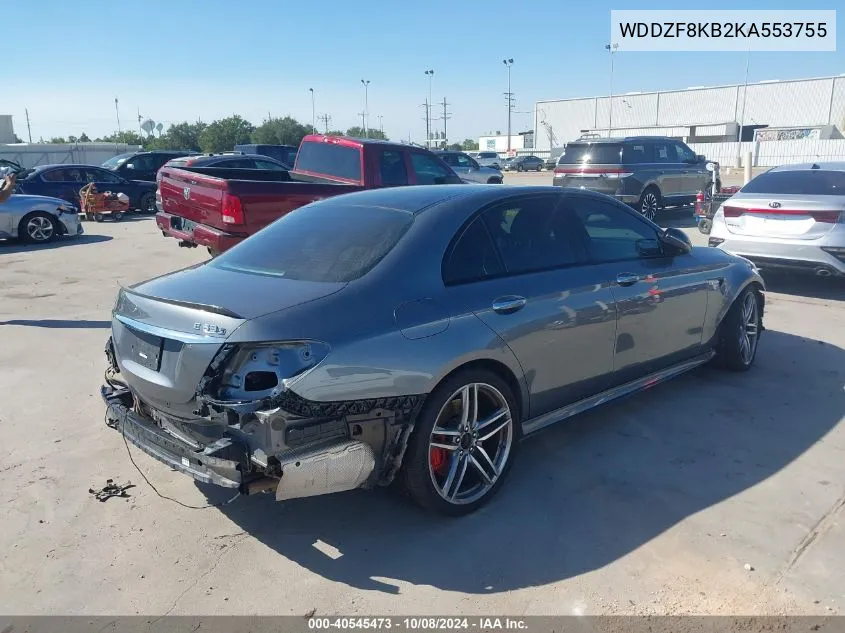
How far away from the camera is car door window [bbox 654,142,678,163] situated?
15.6 metres

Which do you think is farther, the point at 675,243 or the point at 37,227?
the point at 37,227

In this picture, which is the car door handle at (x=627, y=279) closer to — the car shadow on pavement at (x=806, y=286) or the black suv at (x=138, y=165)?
the car shadow on pavement at (x=806, y=286)

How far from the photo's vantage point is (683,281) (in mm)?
4887

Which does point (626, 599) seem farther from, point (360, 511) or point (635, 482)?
point (360, 511)

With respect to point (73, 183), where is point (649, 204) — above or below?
below

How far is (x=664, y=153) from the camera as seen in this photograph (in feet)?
52.0

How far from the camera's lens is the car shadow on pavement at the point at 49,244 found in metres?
13.1

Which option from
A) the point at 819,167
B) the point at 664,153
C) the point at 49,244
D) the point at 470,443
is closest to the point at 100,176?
the point at 49,244

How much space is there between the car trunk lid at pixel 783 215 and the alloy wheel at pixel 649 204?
21.2 ft

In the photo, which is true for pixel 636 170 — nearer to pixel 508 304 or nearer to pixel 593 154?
pixel 593 154

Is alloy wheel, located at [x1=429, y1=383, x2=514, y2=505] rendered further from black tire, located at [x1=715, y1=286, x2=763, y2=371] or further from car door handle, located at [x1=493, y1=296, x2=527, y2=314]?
black tire, located at [x1=715, y1=286, x2=763, y2=371]

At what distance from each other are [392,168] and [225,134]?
2716 inches

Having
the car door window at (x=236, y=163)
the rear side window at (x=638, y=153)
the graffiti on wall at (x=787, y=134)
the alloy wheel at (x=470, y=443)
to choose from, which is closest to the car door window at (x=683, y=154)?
the rear side window at (x=638, y=153)

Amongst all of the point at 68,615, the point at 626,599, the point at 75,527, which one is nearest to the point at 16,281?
the point at 75,527
